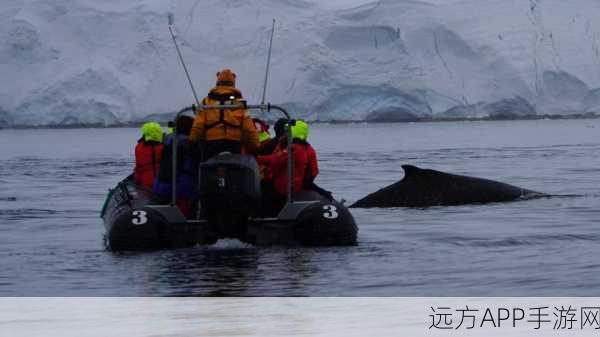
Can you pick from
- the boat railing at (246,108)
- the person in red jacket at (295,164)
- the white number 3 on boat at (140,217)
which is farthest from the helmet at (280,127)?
the white number 3 on boat at (140,217)

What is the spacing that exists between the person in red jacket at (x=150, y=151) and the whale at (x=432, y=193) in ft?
14.1

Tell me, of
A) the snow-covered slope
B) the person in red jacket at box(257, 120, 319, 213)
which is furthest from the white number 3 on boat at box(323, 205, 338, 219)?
the snow-covered slope

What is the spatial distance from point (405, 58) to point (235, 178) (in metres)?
49.5

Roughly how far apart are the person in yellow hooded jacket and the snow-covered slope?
45.7 meters

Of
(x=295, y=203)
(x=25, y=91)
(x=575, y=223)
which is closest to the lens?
(x=295, y=203)

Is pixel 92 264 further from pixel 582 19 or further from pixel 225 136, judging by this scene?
pixel 582 19

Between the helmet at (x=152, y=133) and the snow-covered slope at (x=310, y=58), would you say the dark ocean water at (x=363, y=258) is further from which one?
the snow-covered slope at (x=310, y=58)

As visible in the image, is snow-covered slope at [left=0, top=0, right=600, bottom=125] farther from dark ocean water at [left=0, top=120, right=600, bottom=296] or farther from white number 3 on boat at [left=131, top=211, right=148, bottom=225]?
white number 3 on boat at [left=131, top=211, right=148, bottom=225]

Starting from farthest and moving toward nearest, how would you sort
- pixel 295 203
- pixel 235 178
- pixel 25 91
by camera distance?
pixel 25 91 → pixel 295 203 → pixel 235 178

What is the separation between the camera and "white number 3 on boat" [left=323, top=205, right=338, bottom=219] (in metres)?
10.3

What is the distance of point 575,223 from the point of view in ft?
41.4

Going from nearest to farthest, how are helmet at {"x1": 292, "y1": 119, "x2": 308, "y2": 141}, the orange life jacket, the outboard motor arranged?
the outboard motor
the orange life jacket
helmet at {"x1": 292, "y1": 119, "x2": 308, "y2": 141}

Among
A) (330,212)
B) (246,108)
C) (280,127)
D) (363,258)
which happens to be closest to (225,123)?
(246,108)

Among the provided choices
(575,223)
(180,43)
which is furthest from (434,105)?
(575,223)
